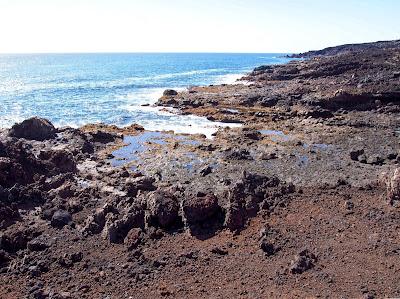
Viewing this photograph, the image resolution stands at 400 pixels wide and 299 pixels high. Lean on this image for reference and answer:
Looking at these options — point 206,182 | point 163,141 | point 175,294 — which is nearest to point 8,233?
point 175,294

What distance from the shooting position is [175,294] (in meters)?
18.6

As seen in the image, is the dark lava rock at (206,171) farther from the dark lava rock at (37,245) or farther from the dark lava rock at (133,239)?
the dark lava rock at (37,245)

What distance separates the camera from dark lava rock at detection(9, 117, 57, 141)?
148 feet

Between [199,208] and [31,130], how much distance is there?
2884 cm

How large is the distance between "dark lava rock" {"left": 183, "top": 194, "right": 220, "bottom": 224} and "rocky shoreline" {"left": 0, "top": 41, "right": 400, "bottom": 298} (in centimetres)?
6

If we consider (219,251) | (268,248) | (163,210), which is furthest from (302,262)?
(163,210)

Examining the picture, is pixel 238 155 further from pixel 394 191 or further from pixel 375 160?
→ pixel 394 191

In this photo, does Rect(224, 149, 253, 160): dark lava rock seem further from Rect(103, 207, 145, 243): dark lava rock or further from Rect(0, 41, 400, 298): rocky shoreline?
Rect(103, 207, 145, 243): dark lava rock

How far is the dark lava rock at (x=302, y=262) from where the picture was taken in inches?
770

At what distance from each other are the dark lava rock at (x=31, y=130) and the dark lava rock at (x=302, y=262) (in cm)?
3402

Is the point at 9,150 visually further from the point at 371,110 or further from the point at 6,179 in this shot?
the point at 371,110

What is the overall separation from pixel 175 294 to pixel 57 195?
14.1 meters

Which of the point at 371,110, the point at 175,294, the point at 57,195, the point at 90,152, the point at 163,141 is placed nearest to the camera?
the point at 175,294

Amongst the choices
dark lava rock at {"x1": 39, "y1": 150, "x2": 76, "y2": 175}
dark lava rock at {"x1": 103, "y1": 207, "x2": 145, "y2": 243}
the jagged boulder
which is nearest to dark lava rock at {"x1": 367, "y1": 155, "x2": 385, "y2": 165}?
the jagged boulder
